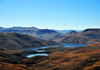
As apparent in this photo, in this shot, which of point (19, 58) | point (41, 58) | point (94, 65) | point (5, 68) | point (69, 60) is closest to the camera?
point (5, 68)

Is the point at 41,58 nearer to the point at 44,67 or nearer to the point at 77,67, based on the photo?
the point at 44,67

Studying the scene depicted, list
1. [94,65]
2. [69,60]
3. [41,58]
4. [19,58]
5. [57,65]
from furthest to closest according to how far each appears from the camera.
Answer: [19,58] < [41,58] < [69,60] < [57,65] < [94,65]

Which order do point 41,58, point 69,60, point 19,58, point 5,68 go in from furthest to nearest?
1. point 19,58
2. point 41,58
3. point 69,60
4. point 5,68

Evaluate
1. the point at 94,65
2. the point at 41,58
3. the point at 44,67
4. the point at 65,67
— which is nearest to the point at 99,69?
the point at 94,65

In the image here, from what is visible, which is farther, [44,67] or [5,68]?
[44,67]

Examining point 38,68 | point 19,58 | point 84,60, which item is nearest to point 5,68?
point 38,68

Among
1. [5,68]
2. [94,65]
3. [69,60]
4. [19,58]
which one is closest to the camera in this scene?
[5,68]

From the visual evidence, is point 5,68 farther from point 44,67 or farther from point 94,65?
point 94,65

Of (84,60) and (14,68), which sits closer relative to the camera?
(14,68)
